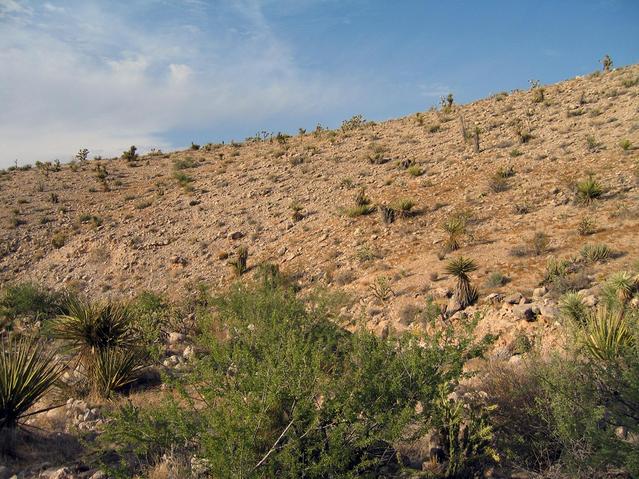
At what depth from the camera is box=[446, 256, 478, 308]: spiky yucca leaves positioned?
977 centimetres

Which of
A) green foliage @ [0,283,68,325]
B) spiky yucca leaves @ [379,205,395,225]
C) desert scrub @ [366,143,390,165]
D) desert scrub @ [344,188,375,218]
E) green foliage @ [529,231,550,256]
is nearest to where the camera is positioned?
green foliage @ [529,231,550,256]

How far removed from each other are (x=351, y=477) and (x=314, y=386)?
0.92 metres

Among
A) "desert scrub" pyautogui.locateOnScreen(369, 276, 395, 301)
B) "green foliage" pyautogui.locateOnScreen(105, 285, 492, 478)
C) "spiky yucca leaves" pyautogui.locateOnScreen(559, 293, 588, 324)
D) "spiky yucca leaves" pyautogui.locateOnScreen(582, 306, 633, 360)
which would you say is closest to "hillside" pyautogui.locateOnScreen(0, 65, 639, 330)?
"desert scrub" pyautogui.locateOnScreen(369, 276, 395, 301)

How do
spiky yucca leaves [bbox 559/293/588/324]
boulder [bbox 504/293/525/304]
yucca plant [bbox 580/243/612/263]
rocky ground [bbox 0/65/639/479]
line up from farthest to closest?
rocky ground [bbox 0/65/639/479], yucca plant [bbox 580/243/612/263], boulder [bbox 504/293/525/304], spiky yucca leaves [bbox 559/293/588/324]

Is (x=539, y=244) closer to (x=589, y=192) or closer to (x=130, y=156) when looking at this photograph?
(x=589, y=192)

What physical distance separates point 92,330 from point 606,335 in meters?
8.59

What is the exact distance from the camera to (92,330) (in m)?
8.64

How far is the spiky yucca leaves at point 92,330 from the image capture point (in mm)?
8570

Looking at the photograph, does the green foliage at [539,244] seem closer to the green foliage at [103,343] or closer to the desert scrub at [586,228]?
the desert scrub at [586,228]

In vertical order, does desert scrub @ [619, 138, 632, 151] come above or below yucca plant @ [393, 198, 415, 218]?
above

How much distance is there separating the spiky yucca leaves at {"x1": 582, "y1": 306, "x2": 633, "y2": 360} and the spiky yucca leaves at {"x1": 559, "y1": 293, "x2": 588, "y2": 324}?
41.9 inches

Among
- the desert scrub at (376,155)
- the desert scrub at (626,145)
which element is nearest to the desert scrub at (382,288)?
the desert scrub at (626,145)

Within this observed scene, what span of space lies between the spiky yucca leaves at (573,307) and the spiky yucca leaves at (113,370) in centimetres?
751

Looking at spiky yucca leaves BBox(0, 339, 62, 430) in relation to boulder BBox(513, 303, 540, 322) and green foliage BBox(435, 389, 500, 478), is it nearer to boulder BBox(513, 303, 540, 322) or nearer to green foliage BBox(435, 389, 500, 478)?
green foliage BBox(435, 389, 500, 478)
